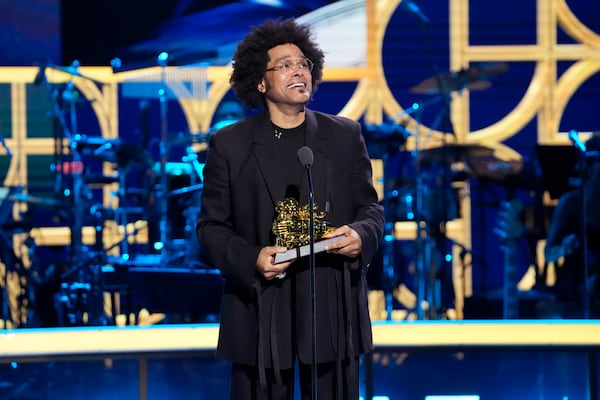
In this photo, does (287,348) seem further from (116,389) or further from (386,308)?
(386,308)

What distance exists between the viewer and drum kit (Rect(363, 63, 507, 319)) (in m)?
5.82

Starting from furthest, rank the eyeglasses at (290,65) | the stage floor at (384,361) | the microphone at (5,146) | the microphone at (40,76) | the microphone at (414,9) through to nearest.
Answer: the microphone at (414,9), the microphone at (5,146), the microphone at (40,76), the stage floor at (384,361), the eyeglasses at (290,65)

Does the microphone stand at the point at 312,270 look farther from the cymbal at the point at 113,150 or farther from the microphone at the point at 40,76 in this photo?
the microphone at the point at 40,76

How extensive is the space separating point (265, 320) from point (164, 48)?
374cm

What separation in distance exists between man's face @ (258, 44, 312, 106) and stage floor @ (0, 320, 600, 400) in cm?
141

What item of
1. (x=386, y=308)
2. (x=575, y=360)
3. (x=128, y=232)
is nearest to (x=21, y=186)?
(x=128, y=232)

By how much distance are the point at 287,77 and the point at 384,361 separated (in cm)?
163

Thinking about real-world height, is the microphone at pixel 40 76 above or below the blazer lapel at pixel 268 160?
above

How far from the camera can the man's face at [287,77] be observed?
2514mm

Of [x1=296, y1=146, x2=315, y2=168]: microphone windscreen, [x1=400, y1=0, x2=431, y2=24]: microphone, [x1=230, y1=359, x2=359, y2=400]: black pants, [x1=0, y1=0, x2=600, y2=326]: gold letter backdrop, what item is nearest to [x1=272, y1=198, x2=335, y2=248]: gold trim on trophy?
[x1=296, y1=146, x2=315, y2=168]: microphone windscreen

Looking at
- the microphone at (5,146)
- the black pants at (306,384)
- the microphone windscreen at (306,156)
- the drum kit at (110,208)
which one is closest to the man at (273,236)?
the black pants at (306,384)

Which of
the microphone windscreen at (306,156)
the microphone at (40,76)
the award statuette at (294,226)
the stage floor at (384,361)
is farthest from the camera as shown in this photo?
the microphone at (40,76)

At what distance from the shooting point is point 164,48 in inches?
232

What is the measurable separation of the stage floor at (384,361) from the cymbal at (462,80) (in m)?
2.36
